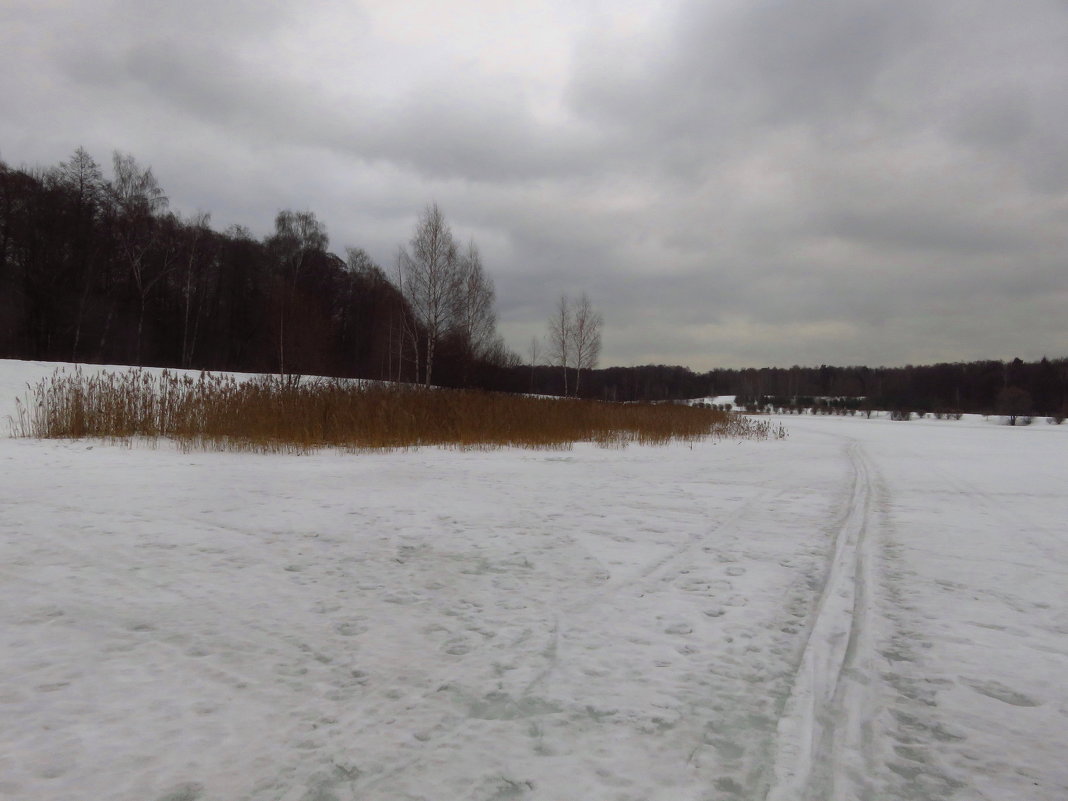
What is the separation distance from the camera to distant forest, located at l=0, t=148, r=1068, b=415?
27.8m

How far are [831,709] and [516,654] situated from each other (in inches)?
42.1

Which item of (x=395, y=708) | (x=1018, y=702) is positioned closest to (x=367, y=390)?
(x=395, y=708)

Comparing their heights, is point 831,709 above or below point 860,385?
below

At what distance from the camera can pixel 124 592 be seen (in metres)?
2.48

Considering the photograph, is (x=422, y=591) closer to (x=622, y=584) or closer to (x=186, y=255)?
(x=622, y=584)

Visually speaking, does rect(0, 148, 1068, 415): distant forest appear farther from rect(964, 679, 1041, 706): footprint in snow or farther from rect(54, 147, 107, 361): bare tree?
rect(964, 679, 1041, 706): footprint in snow

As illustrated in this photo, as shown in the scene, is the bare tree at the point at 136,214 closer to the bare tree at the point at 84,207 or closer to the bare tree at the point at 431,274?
the bare tree at the point at 84,207

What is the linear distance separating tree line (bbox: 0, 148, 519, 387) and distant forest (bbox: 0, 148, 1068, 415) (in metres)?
0.07

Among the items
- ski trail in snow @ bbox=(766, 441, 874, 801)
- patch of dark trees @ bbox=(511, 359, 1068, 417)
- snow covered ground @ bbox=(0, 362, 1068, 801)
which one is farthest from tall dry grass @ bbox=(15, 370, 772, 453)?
patch of dark trees @ bbox=(511, 359, 1068, 417)

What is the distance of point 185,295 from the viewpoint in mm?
36031

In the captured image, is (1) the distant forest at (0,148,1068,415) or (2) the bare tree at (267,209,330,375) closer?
(1) the distant forest at (0,148,1068,415)

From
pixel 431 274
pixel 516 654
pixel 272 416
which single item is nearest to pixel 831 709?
pixel 516 654

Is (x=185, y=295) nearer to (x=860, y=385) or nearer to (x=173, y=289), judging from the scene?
(x=173, y=289)

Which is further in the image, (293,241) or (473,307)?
(293,241)
